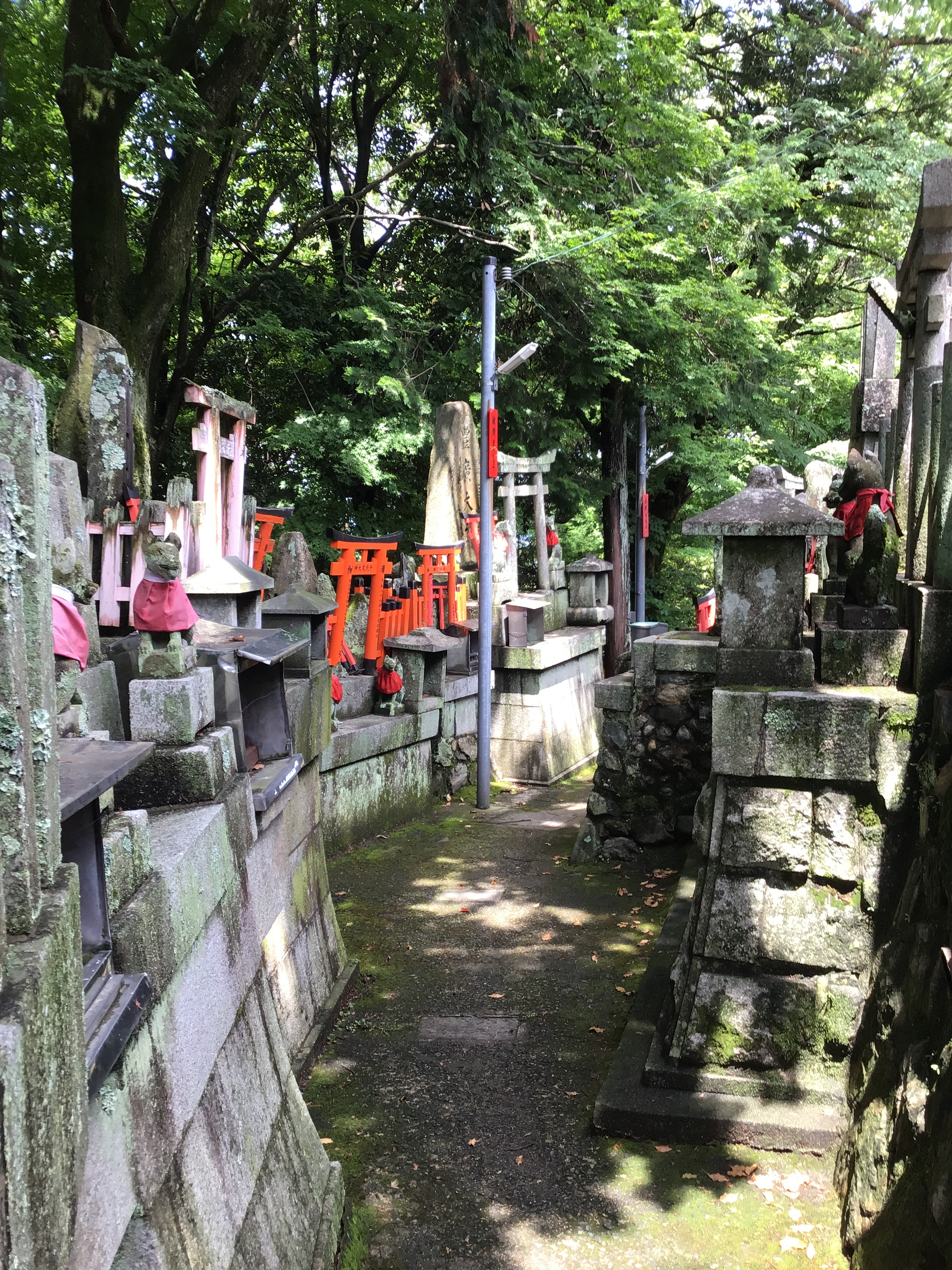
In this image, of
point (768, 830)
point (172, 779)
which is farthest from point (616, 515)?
point (172, 779)

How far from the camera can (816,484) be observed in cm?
1088

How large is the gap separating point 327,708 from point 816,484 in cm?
669

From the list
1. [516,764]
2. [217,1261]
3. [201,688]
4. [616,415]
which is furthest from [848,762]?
[616,415]

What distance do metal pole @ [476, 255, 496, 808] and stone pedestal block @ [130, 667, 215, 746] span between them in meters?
7.43

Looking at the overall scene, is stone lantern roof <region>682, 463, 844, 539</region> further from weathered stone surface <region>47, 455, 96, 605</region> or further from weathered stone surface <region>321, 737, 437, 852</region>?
weathered stone surface <region>321, 737, 437, 852</region>

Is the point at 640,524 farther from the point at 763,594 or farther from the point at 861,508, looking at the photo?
the point at 763,594

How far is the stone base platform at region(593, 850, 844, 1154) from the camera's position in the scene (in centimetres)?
452

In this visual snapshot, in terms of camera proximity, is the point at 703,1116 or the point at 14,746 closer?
the point at 14,746

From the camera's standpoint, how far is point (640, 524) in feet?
61.7

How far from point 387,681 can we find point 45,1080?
850 centimetres

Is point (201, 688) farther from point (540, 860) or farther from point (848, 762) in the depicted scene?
point (540, 860)

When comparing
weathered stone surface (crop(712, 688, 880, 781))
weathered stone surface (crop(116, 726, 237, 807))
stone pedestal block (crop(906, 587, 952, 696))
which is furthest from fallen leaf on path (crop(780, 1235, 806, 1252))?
weathered stone surface (crop(116, 726, 237, 807))

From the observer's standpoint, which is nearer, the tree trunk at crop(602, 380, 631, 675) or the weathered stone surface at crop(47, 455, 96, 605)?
the weathered stone surface at crop(47, 455, 96, 605)

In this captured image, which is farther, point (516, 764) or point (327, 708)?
point (516, 764)
